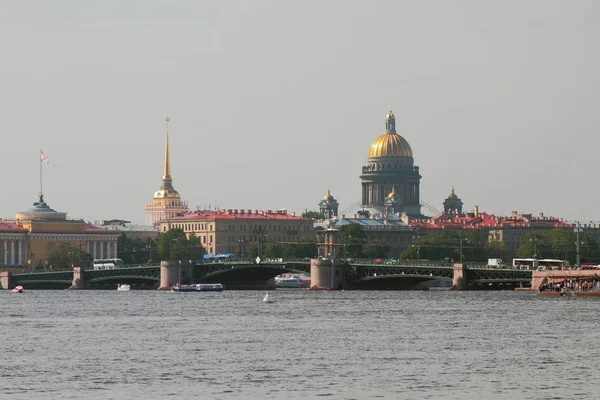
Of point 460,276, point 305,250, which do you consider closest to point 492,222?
point 305,250

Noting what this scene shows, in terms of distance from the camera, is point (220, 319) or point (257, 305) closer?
point (220, 319)

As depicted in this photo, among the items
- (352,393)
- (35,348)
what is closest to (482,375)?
(352,393)

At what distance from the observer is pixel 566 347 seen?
170ft

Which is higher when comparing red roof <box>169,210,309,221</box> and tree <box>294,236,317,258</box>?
red roof <box>169,210,309,221</box>

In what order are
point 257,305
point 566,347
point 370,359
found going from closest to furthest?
point 370,359, point 566,347, point 257,305

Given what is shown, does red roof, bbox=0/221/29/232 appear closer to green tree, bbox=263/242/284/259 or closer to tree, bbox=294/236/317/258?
green tree, bbox=263/242/284/259

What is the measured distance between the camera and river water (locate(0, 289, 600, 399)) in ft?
135

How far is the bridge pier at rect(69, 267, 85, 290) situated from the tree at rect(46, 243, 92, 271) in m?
17.5

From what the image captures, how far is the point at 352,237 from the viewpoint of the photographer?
164 metres

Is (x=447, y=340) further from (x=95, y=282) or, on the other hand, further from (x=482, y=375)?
(x=95, y=282)

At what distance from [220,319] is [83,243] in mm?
92139

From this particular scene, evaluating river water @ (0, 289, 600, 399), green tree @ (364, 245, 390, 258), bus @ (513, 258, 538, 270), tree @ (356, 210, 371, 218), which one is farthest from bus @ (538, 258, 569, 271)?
tree @ (356, 210, 371, 218)

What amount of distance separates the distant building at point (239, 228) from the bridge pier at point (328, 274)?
61355 mm

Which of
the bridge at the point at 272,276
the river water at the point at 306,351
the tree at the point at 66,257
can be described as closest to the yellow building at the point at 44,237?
the tree at the point at 66,257
